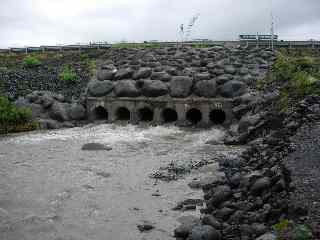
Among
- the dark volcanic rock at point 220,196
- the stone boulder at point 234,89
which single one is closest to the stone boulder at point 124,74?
the stone boulder at point 234,89

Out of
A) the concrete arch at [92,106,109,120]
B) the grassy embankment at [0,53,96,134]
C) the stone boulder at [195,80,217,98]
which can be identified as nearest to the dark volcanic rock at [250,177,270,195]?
the stone boulder at [195,80,217,98]

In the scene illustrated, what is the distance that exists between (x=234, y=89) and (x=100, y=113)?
1013 cm

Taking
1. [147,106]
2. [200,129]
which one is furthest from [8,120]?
[200,129]

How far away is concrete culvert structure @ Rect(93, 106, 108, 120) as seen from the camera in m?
37.1

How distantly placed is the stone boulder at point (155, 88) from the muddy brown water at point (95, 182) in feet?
8.85

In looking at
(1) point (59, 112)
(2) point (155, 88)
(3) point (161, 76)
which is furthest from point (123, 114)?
(1) point (59, 112)

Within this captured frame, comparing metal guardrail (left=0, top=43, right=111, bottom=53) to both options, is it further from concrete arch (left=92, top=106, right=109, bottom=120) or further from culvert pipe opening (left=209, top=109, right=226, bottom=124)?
culvert pipe opening (left=209, top=109, right=226, bottom=124)

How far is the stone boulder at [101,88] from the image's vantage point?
3681cm

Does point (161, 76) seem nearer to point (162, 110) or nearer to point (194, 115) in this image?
point (162, 110)

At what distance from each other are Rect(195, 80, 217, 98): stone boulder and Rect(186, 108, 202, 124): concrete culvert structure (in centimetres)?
204

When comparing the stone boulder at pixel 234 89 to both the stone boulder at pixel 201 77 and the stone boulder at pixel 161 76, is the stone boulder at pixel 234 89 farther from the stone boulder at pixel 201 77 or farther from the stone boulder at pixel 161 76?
the stone boulder at pixel 161 76

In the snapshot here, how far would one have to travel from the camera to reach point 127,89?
35.9 m

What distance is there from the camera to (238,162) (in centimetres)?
2078

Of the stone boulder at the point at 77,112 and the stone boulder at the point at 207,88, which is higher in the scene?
the stone boulder at the point at 207,88
